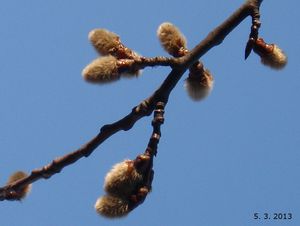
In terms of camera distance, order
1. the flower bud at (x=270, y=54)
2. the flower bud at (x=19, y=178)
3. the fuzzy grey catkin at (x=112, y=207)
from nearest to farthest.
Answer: the fuzzy grey catkin at (x=112, y=207) → the flower bud at (x=270, y=54) → the flower bud at (x=19, y=178)

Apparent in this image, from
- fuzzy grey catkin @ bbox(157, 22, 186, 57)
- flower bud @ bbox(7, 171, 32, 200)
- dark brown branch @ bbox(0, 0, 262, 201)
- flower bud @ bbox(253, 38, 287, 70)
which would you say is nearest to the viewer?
dark brown branch @ bbox(0, 0, 262, 201)

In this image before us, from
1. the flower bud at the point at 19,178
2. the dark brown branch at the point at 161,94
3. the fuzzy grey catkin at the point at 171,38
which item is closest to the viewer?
the dark brown branch at the point at 161,94

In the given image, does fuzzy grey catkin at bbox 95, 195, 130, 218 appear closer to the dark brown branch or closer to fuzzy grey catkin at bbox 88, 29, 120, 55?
the dark brown branch

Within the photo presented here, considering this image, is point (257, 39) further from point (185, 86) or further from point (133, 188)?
Result: point (133, 188)

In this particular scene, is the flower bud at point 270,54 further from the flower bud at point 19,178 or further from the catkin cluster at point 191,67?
the flower bud at point 19,178

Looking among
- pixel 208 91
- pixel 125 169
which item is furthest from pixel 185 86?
pixel 125 169

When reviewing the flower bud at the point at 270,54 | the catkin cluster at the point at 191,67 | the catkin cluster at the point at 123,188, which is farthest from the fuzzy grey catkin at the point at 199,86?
the catkin cluster at the point at 123,188

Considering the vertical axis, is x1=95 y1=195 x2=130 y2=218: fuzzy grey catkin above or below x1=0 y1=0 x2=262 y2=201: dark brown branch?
below

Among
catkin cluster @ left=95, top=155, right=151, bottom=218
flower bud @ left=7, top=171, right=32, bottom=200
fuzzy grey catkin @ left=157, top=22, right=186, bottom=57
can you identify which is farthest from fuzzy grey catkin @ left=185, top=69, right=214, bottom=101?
flower bud @ left=7, top=171, right=32, bottom=200
